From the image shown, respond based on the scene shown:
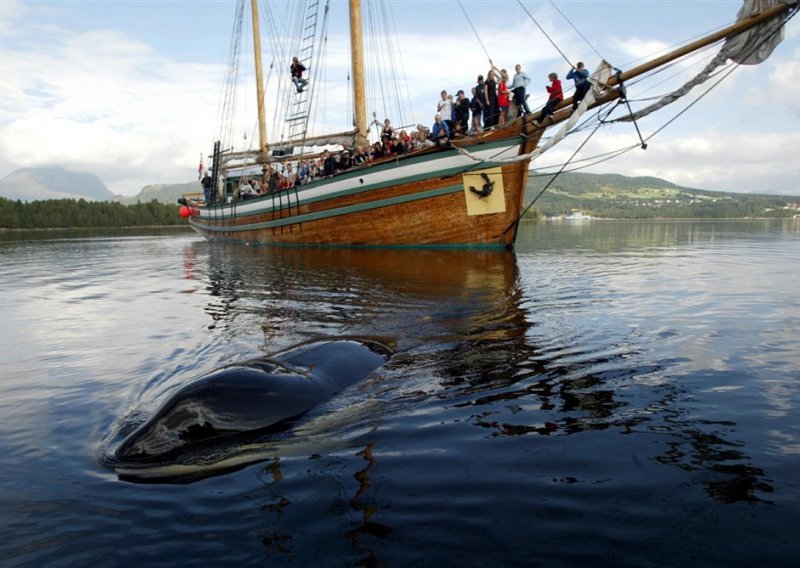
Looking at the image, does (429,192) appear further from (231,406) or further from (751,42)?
(231,406)

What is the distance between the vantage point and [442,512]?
370cm

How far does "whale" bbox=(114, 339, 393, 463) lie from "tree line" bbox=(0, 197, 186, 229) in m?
117

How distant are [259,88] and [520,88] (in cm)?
2965

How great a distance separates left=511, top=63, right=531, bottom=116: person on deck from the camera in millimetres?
20938

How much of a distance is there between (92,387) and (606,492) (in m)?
6.28

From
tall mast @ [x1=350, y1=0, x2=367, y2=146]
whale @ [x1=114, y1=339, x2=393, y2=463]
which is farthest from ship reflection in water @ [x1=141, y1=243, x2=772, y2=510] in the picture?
tall mast @ [x1=350, y1=0, x2=367, y2=146]

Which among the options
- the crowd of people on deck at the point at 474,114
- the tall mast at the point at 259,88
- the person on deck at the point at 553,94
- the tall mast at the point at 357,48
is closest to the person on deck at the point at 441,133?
the crowd of people on deck at the point at 474,114

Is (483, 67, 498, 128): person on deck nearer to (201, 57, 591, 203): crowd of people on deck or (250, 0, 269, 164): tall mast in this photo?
(201, 57, 591, 203): crowd of people on deck

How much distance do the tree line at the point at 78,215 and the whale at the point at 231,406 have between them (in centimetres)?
11660

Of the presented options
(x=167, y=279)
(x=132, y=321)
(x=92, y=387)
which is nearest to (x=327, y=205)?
(x=167, y=279)

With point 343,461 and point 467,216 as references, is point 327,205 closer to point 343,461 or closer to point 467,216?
point 467,216

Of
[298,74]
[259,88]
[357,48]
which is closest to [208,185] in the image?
[259,88]

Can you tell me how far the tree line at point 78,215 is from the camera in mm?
102500

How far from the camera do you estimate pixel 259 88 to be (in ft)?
148
